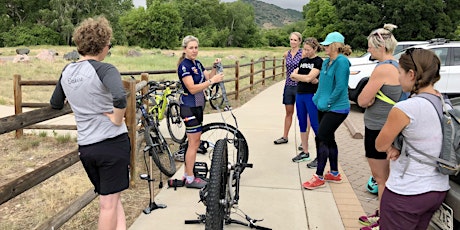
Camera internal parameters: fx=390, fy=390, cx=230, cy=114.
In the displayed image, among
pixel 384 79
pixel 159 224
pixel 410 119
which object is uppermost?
pixel 384 79

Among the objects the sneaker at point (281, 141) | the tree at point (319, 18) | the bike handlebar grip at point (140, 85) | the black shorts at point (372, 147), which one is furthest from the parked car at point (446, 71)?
the tree at point (319, 18)

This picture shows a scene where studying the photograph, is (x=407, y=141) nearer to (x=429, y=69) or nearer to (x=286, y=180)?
(x=429, y=69)

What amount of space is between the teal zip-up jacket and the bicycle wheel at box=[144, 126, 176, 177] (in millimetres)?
2013

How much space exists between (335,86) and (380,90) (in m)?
1.11

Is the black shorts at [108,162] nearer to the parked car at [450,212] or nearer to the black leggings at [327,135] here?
the parked car at [450,212]

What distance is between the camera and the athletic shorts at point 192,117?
14.0 feet

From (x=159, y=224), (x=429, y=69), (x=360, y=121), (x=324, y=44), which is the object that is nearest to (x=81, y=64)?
(x=159, y=224)

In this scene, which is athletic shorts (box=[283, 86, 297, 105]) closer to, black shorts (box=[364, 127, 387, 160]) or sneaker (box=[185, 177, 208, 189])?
sneaker (box=[185, 177, 208, 189])

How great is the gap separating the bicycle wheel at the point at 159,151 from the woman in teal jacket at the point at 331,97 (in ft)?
5.69

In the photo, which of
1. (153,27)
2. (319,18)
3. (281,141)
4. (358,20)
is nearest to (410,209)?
(281,141)

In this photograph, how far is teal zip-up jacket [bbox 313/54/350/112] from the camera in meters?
4.25

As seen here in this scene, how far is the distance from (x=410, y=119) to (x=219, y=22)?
105526 mm

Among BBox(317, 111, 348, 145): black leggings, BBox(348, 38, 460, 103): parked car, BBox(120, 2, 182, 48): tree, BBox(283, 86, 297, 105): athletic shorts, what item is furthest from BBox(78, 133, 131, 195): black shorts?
BBox(120, 2, 182, 48): tree

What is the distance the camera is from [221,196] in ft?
9.87
